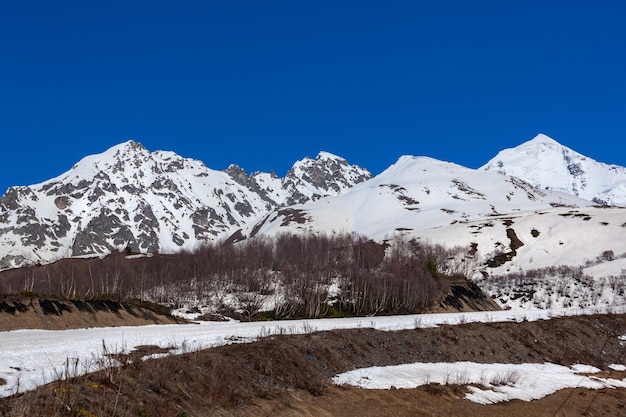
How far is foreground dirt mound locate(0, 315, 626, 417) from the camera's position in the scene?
13992 millimetres

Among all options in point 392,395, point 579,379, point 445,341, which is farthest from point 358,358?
point 579,379

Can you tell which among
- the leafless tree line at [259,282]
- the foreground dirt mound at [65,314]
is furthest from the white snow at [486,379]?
the leafless tree line at [259,282]

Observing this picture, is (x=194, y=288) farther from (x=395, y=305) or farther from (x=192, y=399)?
(x=192, y=399)

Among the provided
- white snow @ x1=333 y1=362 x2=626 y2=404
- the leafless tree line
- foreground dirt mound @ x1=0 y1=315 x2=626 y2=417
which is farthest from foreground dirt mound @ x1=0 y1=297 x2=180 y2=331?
white snow @ x1=333 y1=362 x2=626 y2=404

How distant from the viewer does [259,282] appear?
93562 mm

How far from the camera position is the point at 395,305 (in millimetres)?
79500

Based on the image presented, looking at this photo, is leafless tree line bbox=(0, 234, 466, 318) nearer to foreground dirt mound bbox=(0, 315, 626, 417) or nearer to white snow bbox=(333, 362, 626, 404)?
foreground dirt mound bbox=(0, 315, 626, 417)

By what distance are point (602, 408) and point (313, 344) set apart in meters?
13.6

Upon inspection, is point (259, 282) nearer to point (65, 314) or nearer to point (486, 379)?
point (65, 314)

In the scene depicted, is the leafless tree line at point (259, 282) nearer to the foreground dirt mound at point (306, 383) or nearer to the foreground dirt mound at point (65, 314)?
the foreground dirt mound at point (65, 314)

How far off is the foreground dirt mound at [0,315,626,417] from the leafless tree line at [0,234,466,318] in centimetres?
3634

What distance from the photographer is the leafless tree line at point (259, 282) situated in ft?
257

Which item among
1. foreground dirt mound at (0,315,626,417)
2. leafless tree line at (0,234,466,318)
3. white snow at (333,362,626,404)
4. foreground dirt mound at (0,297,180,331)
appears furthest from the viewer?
leafless tree line at (0,234,466,318)

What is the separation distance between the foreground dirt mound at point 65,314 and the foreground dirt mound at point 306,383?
20298 millimetres
